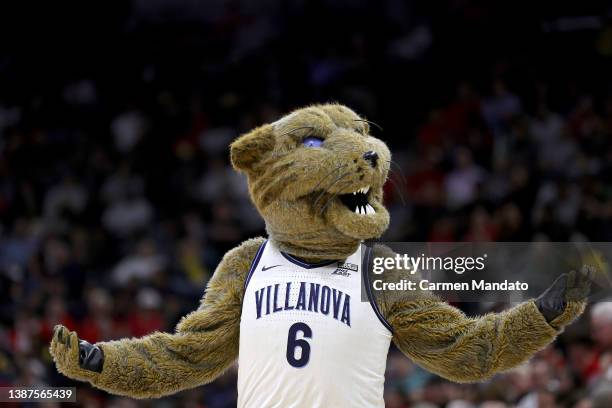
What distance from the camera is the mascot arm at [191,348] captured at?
9.84 feet

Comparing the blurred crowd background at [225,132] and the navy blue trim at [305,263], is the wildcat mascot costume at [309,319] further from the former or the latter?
the blurred crowd background at [225,132]

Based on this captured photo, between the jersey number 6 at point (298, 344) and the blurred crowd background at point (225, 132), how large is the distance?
241 centimetres

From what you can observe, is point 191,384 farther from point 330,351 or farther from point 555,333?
point 555,333

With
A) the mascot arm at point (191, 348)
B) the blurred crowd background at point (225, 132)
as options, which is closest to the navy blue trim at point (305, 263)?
the mascot arm at point (191, 348)

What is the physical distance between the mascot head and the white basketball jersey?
8 centimetres

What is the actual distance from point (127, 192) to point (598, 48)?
3.37 metres

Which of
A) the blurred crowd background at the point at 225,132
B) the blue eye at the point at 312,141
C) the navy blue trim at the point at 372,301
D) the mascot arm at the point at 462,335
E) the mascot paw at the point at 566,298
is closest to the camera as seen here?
the mascot paw at the point at 566,298

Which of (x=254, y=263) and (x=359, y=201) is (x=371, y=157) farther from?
(x=254, y=263)

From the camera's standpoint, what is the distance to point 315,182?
296cm

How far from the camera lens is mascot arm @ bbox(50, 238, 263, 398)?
300 cm

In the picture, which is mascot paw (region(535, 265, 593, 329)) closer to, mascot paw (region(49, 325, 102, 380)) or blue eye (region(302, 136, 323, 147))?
blue eye (region(302, 136, 323, 147))

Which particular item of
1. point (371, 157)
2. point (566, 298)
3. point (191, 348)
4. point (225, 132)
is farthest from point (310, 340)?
point (225, 132)

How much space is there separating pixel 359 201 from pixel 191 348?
639 millimetres

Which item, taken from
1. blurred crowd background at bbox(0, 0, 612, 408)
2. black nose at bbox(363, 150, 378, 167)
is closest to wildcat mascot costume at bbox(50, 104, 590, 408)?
black nose at bbox(363, 150, 378, 167)
